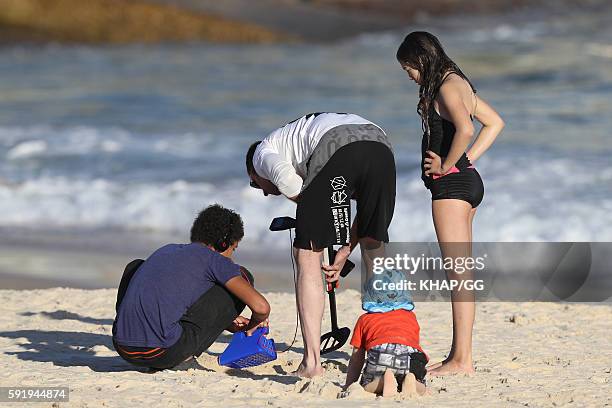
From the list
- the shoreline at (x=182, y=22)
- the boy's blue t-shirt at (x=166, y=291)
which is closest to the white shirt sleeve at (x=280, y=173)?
the boy's blue t-shirt at (x=166, y=291)

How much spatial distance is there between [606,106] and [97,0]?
18.5 meters

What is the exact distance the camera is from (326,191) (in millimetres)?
4531

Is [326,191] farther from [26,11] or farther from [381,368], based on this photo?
[26,11]

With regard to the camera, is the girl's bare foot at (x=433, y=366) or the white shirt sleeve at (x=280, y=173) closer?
the white shirt sleeve at (x=280, y=173)

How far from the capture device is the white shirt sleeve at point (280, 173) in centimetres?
452

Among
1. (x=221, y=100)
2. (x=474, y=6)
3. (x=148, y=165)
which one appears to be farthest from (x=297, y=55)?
(x=148, y=165)

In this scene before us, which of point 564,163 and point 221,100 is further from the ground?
point 221,100

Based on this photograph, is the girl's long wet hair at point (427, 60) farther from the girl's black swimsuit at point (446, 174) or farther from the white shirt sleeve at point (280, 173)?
the white shirt sleeve at point (280, 173)

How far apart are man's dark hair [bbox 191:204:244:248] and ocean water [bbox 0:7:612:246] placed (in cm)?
381

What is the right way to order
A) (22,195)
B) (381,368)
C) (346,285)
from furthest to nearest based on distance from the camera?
(22,195), (346,285), (381,368)

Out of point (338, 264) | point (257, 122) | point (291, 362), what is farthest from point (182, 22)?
point (338, 264)

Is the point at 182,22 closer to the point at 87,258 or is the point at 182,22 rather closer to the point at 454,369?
the point at 87,258

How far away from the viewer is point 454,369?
4.86 metres

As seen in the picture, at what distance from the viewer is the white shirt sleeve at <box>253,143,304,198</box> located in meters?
4.52
